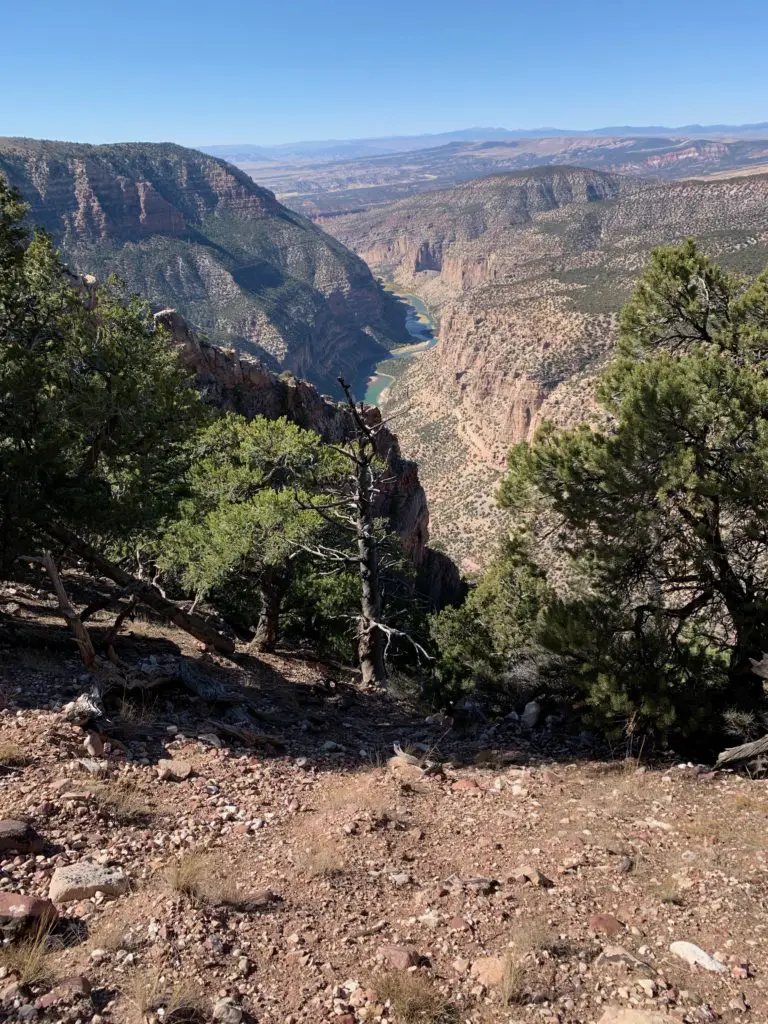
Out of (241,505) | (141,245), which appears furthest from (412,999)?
(141,245)

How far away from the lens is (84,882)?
5691 mm

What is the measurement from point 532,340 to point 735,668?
305 feet

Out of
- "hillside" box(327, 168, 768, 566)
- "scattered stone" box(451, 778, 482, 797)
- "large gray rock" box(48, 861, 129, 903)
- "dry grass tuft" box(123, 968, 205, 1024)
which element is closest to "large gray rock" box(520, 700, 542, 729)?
"scattered stone" box(451, 778, 482, 797)

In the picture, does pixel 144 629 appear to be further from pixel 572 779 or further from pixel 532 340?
pixel 532 340

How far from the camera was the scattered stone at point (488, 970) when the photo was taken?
5.18 meters

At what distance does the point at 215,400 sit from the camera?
125 ft

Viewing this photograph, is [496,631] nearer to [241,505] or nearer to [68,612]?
[241,505]

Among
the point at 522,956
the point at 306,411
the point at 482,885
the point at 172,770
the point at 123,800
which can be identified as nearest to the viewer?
the point at 522,956

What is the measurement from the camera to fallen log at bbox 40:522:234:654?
38.7 feet

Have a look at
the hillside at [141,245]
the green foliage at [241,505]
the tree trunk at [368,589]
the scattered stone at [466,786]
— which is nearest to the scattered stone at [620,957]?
the scattered stone at [466,786]

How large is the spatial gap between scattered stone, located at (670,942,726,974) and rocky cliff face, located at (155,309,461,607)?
95.9ft

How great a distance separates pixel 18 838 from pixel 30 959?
1.60m

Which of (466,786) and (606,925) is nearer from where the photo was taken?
(606,925)

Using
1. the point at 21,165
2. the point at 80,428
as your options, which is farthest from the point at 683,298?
the point at 21,165
